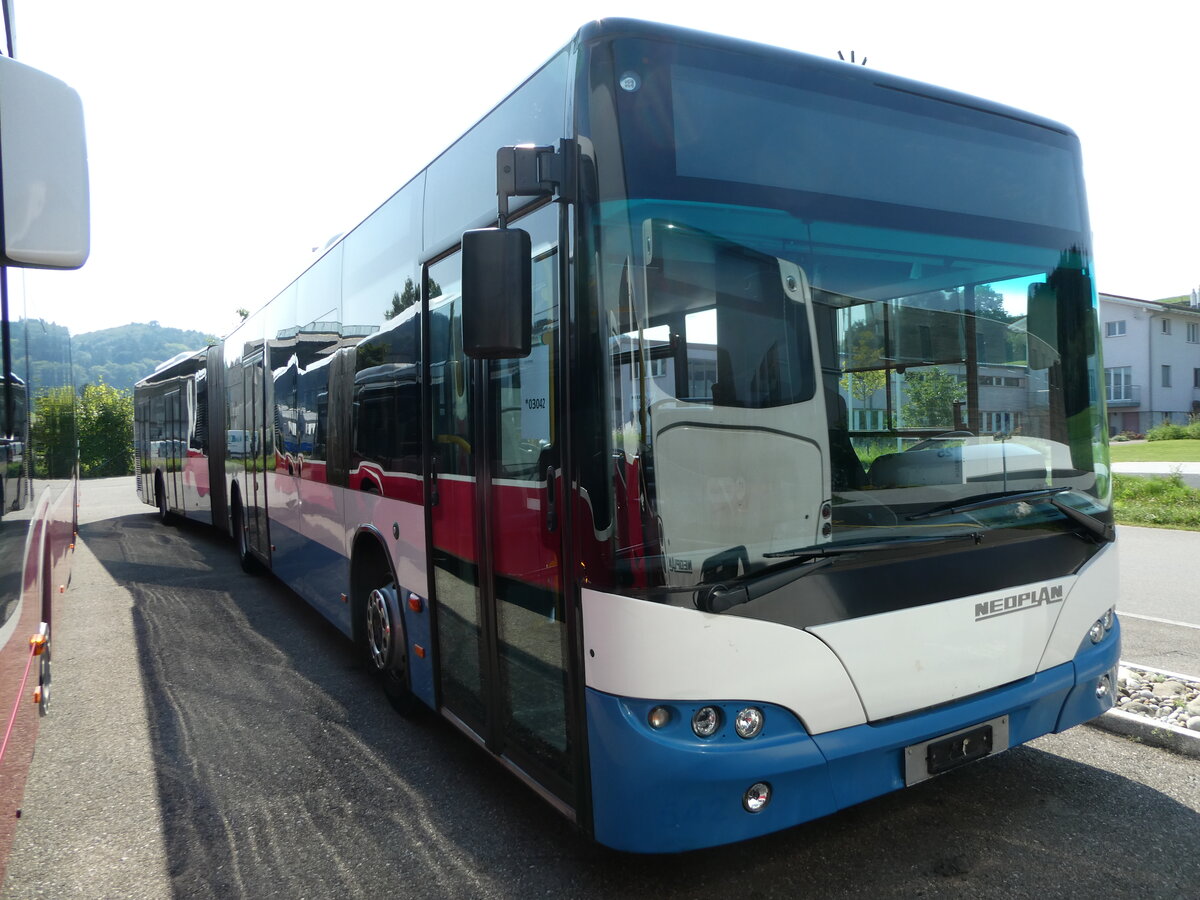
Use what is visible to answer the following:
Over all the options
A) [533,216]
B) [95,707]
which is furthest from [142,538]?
[533,216]

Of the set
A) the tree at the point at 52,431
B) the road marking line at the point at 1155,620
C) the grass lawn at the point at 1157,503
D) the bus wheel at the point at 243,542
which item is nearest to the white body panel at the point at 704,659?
the tree at the point at 52,431

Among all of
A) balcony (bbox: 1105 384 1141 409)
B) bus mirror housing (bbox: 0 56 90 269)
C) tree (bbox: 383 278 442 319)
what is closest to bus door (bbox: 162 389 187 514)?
tree (bbox: 383 278 442 319)

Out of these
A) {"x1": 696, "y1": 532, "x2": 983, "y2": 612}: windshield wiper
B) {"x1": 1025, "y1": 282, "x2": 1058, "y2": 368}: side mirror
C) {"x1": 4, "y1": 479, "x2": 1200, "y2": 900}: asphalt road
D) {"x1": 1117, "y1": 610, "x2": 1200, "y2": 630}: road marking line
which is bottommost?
{"x1": 4, "y1": 479, "x2": 1200, "y2": 900}: asphalt road

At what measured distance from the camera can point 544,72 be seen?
10.9 ft

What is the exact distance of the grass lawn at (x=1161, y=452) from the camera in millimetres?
27969

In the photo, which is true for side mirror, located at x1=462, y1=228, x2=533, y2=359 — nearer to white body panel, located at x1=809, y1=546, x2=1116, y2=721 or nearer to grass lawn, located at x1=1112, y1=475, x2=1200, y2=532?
white body panel, located at x1=809, y1=546, x2=1116, y2=721

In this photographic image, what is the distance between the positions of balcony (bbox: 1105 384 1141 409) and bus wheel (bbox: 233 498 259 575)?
53.8 meters

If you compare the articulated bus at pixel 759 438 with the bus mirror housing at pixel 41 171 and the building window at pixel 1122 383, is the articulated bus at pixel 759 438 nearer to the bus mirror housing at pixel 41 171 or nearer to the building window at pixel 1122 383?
the bus mirror housing at pixel 41 171

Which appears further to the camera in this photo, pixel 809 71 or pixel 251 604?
pixel 251 604

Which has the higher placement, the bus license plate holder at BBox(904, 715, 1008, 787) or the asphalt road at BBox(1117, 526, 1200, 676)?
the bus license plate holder at BBox(904, 715, 1008, 787)

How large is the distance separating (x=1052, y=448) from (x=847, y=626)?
4.34 ft

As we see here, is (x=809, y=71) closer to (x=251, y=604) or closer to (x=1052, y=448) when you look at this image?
(x=1052, y=448)

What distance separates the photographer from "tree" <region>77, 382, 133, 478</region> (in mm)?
30750

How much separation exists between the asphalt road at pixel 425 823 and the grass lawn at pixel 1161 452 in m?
26.9
